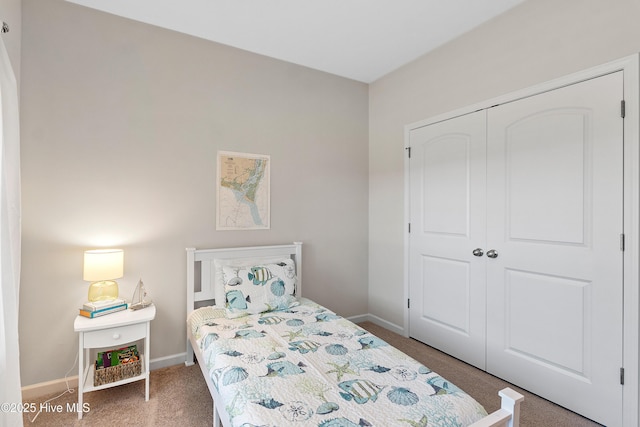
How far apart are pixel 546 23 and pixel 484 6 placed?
1.40 feet

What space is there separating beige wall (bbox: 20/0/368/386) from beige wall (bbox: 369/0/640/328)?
57 cm

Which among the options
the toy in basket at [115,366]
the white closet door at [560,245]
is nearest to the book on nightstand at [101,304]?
the toy in basket at [115,366]

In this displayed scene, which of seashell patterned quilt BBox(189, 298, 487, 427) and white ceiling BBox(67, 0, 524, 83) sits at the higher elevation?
white ceiling BBox(67, 0, 524, 83)

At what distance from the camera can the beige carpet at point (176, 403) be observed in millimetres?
1938

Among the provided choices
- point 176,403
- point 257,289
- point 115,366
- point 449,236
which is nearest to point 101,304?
point 115,366

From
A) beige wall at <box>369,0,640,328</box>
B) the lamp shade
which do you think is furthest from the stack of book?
beige wall at <box>369,0,640,328</box>

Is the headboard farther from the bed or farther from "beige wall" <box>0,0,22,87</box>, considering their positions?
"beige wall" <box>0,0,22,87</box>

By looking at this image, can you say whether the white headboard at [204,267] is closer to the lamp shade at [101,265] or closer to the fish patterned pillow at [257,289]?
the fish patterned pillow at [257,289]

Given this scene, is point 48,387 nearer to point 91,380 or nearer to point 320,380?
point 91,380

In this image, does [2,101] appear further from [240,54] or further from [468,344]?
[468,344]

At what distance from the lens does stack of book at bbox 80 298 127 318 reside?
2.11 m

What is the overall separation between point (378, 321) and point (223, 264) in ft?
6.16

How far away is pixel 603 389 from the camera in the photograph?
190cm

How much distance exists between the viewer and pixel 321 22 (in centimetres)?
250
